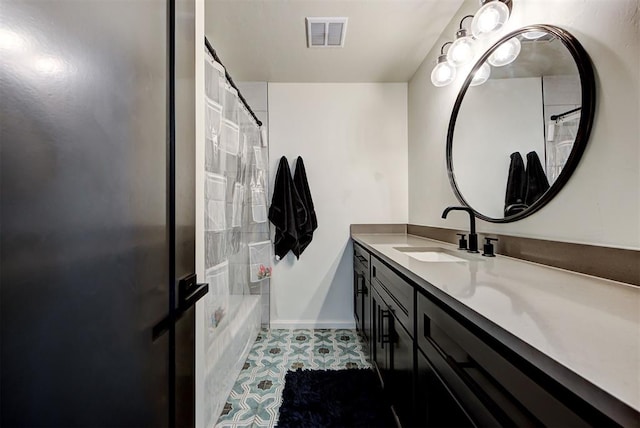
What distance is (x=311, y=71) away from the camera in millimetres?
2359

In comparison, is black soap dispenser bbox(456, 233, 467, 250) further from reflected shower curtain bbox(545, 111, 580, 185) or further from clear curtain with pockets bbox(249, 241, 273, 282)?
clear curtain with pockets bbox(249, 241, 273, 282)

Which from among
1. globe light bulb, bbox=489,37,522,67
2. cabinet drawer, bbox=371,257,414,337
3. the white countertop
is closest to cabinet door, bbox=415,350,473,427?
cabinet drawer, bbox=371,257,414,337

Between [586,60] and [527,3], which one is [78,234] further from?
[527,3]

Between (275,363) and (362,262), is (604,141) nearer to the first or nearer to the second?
(362,262)

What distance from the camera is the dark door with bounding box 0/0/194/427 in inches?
14.0

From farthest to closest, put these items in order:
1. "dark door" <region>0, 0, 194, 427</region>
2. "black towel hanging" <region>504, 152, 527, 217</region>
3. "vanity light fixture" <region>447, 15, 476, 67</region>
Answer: "vanity light fixture" <region>447, 15, 476, 67</region> → "black towel hanging" <region>504, 152, 527, 217</region> → "dark door" <region>0, 0, 194, 427</region>

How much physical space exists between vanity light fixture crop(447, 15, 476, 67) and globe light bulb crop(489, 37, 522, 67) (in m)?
0.17

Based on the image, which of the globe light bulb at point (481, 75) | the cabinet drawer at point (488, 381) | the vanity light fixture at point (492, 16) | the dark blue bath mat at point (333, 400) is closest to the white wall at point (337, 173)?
the dark blue bath mat at point (333, 400)

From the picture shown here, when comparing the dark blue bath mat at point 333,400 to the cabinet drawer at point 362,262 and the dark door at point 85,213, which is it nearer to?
the cabinet drawer at point 362,262

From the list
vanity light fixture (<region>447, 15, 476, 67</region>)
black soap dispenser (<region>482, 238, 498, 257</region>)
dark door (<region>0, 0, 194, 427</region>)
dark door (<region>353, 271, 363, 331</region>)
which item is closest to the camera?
dark door (<region>0, 0, 194, 427</region>)

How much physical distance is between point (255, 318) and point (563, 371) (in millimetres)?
2224

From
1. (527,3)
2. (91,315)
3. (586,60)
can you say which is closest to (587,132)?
(586,60)

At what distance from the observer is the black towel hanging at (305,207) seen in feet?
8.05

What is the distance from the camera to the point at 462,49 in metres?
1.50
